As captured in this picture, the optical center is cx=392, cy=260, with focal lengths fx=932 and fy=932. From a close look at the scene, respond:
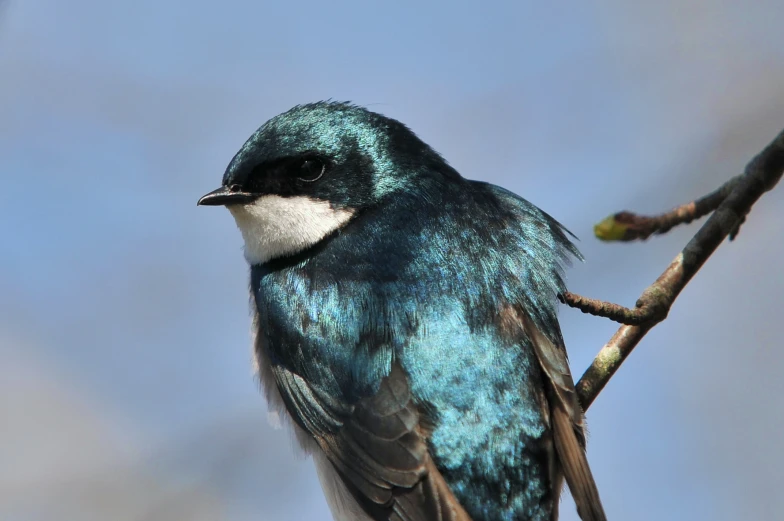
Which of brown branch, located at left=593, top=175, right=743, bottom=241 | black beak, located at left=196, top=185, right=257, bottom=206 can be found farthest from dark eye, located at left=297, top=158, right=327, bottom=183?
brown branch, located at left=593, top=175, right=743, bottom=241

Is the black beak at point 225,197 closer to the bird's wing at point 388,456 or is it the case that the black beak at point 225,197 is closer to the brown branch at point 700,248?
the bird's wing at point 388,456

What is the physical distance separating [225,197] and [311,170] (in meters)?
0.25

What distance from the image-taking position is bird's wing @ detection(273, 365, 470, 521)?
2.19 meters

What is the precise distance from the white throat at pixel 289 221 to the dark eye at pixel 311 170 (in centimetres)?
6

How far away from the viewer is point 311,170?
2.65 m

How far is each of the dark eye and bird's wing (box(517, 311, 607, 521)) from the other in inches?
27.9

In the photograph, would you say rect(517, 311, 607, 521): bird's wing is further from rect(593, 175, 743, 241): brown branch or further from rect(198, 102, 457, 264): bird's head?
rect(198, 102, 457, 264): bird's head

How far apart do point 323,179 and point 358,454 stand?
2.61 ft

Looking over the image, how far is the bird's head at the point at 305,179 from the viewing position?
2.62 meters

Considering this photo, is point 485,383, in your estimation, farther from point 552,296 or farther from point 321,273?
point 321,273

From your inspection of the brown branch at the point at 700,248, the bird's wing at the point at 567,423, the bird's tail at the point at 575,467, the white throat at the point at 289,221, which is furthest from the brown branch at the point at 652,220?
the white throat at the point at 289,221

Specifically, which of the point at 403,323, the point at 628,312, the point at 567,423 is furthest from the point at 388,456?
the point at 628,312

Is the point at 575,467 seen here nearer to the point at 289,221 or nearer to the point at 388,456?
the point at 388,456

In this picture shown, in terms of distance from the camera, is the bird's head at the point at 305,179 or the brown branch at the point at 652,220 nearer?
the brown branch at the point at 652,220
